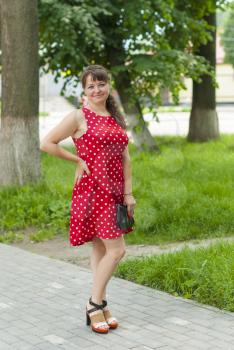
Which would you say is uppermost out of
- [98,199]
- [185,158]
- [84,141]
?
[84,141]

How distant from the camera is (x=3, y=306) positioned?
5.85 meters

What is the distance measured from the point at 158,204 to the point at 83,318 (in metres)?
3.90

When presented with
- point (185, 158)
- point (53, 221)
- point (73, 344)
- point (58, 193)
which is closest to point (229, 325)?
point (73, 344)

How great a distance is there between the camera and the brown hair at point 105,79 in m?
5.16

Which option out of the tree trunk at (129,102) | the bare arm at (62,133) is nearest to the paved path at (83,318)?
the bare arm at (62,133)

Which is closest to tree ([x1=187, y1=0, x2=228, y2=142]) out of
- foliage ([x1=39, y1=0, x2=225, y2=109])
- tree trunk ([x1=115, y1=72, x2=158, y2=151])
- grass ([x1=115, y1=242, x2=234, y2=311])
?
foliage ([x1=39, y1=0, x2=225, y2=109])

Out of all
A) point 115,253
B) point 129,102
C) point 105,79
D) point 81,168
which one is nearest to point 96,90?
point 105,79

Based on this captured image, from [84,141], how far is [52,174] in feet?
23.6

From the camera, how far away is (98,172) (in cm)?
515

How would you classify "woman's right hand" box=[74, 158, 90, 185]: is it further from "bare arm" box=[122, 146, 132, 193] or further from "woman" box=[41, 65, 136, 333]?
"bare arm" box=[122, 146, 132, 193]

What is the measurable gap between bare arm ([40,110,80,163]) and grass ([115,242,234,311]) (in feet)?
4.84

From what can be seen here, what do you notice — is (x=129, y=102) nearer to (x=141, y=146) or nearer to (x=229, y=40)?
(x=141, y=146)

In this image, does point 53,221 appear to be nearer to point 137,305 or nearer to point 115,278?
point 115,278

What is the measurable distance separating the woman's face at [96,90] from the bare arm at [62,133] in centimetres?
16
